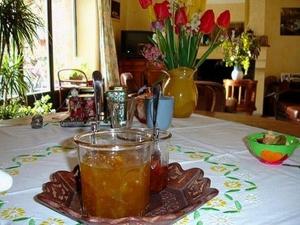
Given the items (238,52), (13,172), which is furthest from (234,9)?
(13,172)

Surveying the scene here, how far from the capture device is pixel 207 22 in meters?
1.30

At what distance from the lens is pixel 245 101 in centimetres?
561

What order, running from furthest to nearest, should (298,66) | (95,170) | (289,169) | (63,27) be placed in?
(298,66)
(63,27)
(289,169)
(95,170)

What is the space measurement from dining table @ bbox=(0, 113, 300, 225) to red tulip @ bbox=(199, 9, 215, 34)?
1.28ft

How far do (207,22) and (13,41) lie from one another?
2.05 metres

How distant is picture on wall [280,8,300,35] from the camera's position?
259 inches

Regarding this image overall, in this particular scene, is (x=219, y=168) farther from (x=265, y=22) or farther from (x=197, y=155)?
(x=265, y=22)

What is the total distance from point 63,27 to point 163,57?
3859 mm

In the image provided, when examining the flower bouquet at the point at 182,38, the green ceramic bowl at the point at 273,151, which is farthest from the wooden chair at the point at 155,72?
the green ceramic bowl at the point at 273,151

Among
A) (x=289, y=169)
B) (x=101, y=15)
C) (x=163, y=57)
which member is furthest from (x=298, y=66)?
(x=289, y=169)

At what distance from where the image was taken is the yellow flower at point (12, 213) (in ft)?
1.99

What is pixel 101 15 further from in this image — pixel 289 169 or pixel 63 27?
pixel 289 169

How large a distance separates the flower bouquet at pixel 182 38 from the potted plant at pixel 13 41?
1749mm

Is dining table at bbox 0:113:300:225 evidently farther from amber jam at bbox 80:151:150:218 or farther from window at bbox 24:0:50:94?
window at bbox 24:0:50:94
